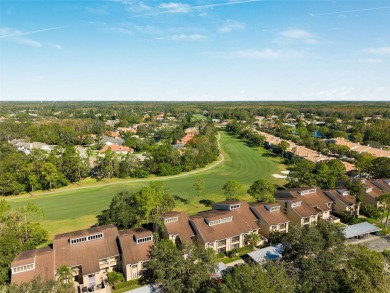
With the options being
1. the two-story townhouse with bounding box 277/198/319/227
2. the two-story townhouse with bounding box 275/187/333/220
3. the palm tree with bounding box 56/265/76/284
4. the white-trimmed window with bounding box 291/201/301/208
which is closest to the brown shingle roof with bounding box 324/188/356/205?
the two-story townhouse with bounding box 275/187/333/220

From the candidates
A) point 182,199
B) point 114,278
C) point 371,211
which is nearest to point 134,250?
point 114,278

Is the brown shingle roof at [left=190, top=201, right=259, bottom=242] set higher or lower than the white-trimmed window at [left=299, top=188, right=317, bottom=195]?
lower

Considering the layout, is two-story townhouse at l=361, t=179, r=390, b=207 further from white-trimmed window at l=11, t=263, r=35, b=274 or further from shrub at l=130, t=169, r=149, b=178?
white-trimmed window at l=11, t=263, r=35, b=274

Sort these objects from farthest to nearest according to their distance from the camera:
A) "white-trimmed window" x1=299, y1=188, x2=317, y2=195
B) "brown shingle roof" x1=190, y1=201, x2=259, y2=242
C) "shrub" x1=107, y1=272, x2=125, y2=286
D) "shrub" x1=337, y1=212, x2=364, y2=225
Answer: "white-trimmed window" x1=299, y1=188, x2=317, y2=195
"shrub" x1=337, y1=212, x2=364, y2=225
"brown shingle roof" x1=190, y1=201, x2=259, y2=242
"shrub" x1=107, y1=272, x2=125, y2=286

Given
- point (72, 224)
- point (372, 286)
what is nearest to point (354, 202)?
point (372, 286)

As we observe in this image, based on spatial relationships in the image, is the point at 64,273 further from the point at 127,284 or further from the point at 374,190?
the point at 374,190
